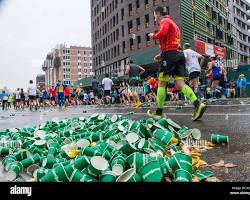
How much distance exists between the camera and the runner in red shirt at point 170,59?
15.2 ft

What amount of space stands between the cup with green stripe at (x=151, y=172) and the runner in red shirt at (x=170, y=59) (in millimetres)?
3000

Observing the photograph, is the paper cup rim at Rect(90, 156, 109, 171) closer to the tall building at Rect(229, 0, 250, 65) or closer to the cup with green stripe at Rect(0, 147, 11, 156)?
the cup with green stripe at Rect(0, 147, 11, 156)

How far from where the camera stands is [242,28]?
65688mm

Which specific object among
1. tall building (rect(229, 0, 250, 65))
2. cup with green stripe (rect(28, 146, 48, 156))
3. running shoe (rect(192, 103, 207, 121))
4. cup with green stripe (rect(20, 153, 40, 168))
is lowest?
cup with green stripe (rect(20, 153, 40, 168))

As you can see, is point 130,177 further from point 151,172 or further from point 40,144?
point 40,144

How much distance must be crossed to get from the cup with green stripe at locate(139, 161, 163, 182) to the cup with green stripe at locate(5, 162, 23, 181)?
0.79m

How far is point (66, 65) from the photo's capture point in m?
4.02

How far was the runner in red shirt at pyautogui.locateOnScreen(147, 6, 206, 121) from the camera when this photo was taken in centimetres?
462

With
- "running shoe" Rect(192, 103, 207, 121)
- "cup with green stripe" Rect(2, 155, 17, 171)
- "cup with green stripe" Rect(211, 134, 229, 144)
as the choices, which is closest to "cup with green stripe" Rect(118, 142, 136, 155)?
"cup with green stripe" Rect(2, 155, 17, 171)

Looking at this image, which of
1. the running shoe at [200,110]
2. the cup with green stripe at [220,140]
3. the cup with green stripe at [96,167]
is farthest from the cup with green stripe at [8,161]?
the running shoe at [200,110]

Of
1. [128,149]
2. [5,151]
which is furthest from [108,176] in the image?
[5,151]

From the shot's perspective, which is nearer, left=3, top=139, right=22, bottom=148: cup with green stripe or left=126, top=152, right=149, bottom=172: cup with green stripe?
left=126, top=152, right=149, bottom=172: cup with green stripe
